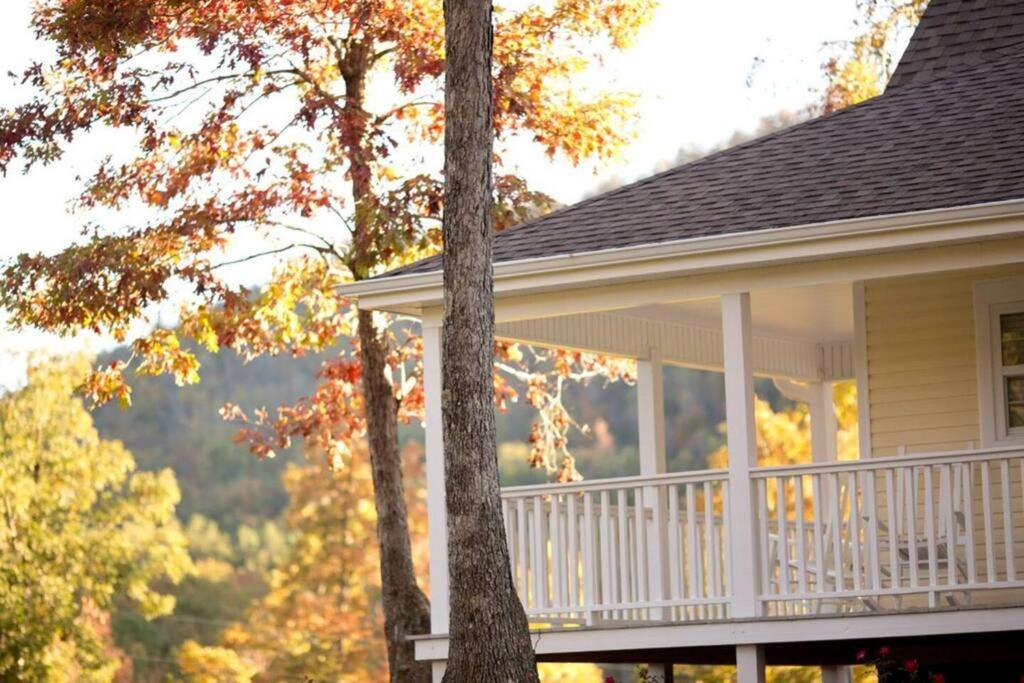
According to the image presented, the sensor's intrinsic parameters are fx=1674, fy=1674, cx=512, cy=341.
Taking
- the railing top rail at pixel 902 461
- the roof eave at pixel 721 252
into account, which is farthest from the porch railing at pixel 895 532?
the roof eave at pixel 721 252

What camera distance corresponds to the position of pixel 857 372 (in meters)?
14.3

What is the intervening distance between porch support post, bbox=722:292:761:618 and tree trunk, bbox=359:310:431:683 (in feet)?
23.4

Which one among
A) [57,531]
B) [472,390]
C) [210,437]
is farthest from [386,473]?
[210,437]

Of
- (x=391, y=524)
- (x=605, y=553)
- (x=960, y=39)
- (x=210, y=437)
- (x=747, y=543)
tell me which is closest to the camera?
(x=747, y=543)

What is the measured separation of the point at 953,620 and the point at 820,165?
161 inches

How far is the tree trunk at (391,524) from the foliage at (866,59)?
10.8 meters

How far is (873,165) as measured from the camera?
13156mm

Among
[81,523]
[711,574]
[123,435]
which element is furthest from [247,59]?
[123,435]

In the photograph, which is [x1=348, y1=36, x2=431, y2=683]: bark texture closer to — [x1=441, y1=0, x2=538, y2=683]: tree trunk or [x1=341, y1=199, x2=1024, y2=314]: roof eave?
[x1=341, y1=199, x2=1024, y2=314]: roof eave

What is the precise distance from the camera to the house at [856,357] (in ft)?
37.5

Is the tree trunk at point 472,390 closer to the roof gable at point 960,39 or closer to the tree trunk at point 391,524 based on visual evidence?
the roof gable at point 960,39

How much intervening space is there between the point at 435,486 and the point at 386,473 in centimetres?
624

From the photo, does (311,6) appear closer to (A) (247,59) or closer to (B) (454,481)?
(A) (247,59)

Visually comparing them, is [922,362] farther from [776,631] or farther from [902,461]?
[776,631]
